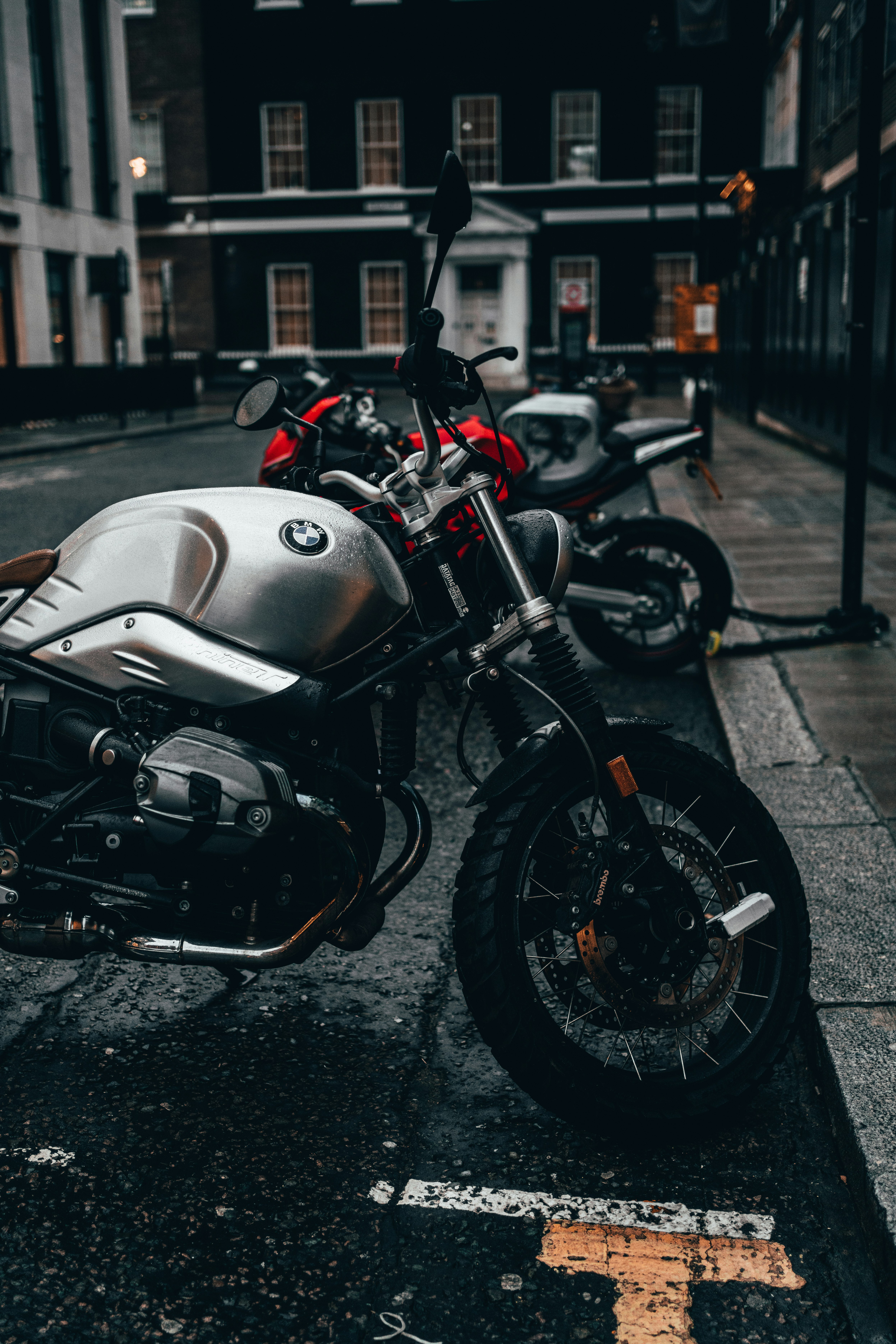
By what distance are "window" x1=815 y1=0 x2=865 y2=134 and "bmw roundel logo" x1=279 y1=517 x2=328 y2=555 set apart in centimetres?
1505

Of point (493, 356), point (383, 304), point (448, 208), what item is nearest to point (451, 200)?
point (448, 208)

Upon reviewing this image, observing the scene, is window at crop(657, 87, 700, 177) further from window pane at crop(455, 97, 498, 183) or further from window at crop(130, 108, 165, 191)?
window at crop(130, 108, 165, 191)

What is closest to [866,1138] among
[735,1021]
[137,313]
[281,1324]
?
[735,1021]

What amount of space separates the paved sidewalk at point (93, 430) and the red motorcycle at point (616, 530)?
1083cm

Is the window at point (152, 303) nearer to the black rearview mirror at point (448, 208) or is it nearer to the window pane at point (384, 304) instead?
the window pane at point (384, 304)

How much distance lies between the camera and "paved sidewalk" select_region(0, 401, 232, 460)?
1988 centimetres

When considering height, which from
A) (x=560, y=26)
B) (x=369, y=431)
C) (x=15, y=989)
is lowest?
(x=15, y=989)

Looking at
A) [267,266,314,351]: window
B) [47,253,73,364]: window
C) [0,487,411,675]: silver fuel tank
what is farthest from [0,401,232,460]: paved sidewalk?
[0,487,411,675]: silver fuel tank

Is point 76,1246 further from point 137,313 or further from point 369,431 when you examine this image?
point 137,313

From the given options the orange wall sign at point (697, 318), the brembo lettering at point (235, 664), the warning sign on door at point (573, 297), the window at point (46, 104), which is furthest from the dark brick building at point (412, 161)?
the brembo lettering at point (235, 664)

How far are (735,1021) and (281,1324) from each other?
3.45 ft

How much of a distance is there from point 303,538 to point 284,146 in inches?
1567

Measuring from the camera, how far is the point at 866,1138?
2436 mm

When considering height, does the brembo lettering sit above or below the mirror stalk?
below
